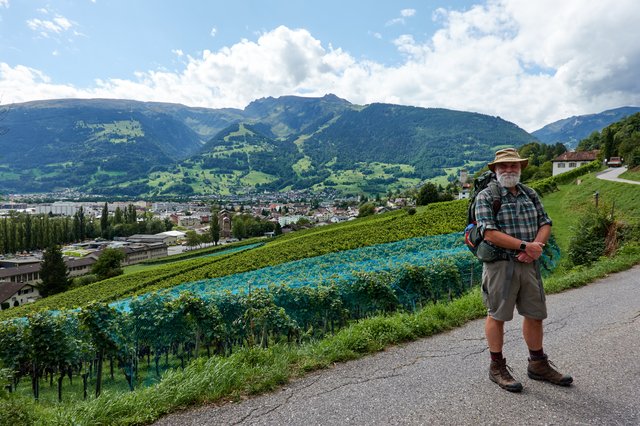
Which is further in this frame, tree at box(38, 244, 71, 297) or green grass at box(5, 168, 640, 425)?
tree at box(38, 244, 71, 297)

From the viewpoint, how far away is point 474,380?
439 centimetres

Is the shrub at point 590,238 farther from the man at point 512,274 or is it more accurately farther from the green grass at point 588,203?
the man at point 512,274

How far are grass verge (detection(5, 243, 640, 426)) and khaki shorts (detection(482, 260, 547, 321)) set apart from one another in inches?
81.2

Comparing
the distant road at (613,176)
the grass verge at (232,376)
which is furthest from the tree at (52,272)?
the distant road at (613,176)

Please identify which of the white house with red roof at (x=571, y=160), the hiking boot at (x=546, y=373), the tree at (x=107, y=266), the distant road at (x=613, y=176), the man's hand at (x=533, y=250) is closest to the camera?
the man's hand at (x=533, y=250)

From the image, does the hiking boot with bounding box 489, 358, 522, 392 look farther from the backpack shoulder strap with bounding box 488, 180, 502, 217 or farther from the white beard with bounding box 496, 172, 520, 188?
the white beard with bounding box 496, 172, 520, 188

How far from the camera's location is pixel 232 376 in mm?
4512

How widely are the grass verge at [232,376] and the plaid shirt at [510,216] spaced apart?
2557 millimetres

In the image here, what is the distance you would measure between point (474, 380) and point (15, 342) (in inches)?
305

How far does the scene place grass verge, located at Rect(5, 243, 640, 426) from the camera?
3.72 metres

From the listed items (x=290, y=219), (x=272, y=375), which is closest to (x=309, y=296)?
(x=272, y=375)

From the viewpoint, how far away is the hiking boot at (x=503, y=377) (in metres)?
4.04

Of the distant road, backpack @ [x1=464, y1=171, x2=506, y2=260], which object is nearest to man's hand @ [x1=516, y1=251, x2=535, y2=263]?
backpack @ [x1=464, y1=171, x2=506, y2=260]

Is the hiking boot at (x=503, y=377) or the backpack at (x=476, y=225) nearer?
the hiking boot at (x=503, y=377)
